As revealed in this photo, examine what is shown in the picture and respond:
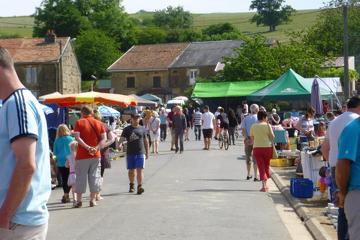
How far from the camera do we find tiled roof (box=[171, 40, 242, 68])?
286 ft

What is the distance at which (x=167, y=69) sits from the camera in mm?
87812

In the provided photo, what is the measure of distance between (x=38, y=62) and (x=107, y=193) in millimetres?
62859

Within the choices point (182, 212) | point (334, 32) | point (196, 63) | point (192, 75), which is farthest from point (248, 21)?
point (182, 212)

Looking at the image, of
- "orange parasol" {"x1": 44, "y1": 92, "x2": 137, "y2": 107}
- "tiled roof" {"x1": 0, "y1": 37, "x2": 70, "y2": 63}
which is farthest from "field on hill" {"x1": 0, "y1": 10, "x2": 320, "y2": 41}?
"orange parasol" {"x1": 44, "y1": 92, "x2": 137, "y2": 107}

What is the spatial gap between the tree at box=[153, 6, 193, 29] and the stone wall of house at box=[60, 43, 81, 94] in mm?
57481

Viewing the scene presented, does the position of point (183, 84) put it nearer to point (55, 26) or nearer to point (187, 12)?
point (55, 26)

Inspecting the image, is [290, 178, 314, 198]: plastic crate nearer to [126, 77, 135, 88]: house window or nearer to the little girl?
the little girl

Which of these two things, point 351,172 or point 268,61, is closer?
point 351,172

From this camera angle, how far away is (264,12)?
138500mm

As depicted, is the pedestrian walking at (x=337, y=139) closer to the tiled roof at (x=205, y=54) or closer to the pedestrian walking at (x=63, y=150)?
the pedestrian walking at (x=63, y=150)

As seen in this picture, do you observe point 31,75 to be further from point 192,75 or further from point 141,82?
point 192,75

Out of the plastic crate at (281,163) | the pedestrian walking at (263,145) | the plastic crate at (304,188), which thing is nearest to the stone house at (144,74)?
the plastic crate at (281,163)

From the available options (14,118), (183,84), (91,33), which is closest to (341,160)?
(14,118)

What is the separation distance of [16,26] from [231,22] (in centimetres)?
4119
